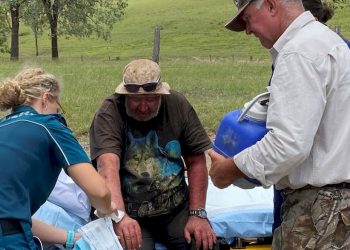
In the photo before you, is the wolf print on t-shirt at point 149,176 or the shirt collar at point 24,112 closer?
the shirt collar at point 24,112

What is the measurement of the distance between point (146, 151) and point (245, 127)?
1.22 metres

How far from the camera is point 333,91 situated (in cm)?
236

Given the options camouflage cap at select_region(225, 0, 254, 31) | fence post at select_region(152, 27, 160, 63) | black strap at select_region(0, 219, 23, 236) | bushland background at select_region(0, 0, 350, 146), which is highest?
camouflage cap at select_region(225, 0, 254, 31)

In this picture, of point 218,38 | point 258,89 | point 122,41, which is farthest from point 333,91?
point 122,41

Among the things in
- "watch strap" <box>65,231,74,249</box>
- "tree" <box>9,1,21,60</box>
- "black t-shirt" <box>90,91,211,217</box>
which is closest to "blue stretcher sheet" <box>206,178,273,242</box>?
"black t-shirt" <box>90,91,211,217</box>

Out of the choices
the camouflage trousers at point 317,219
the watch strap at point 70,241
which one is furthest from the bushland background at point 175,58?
the camouflage trousers at point 317,219

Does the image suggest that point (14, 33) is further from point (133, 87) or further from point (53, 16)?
point (133, 87)

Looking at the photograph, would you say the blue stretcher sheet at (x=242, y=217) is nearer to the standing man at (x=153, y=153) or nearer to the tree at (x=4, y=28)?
the standing man at (x=153, y=153)

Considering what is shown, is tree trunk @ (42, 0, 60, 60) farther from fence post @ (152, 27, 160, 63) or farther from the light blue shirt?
the light blue shirt

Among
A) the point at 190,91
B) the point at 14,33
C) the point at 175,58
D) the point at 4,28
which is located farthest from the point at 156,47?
the point at 4,28

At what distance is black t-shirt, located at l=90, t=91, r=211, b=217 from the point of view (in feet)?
12.3

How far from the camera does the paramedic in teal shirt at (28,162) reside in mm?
2518

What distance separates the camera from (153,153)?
3783 millimetres

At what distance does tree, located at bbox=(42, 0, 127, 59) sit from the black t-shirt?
31.6m
